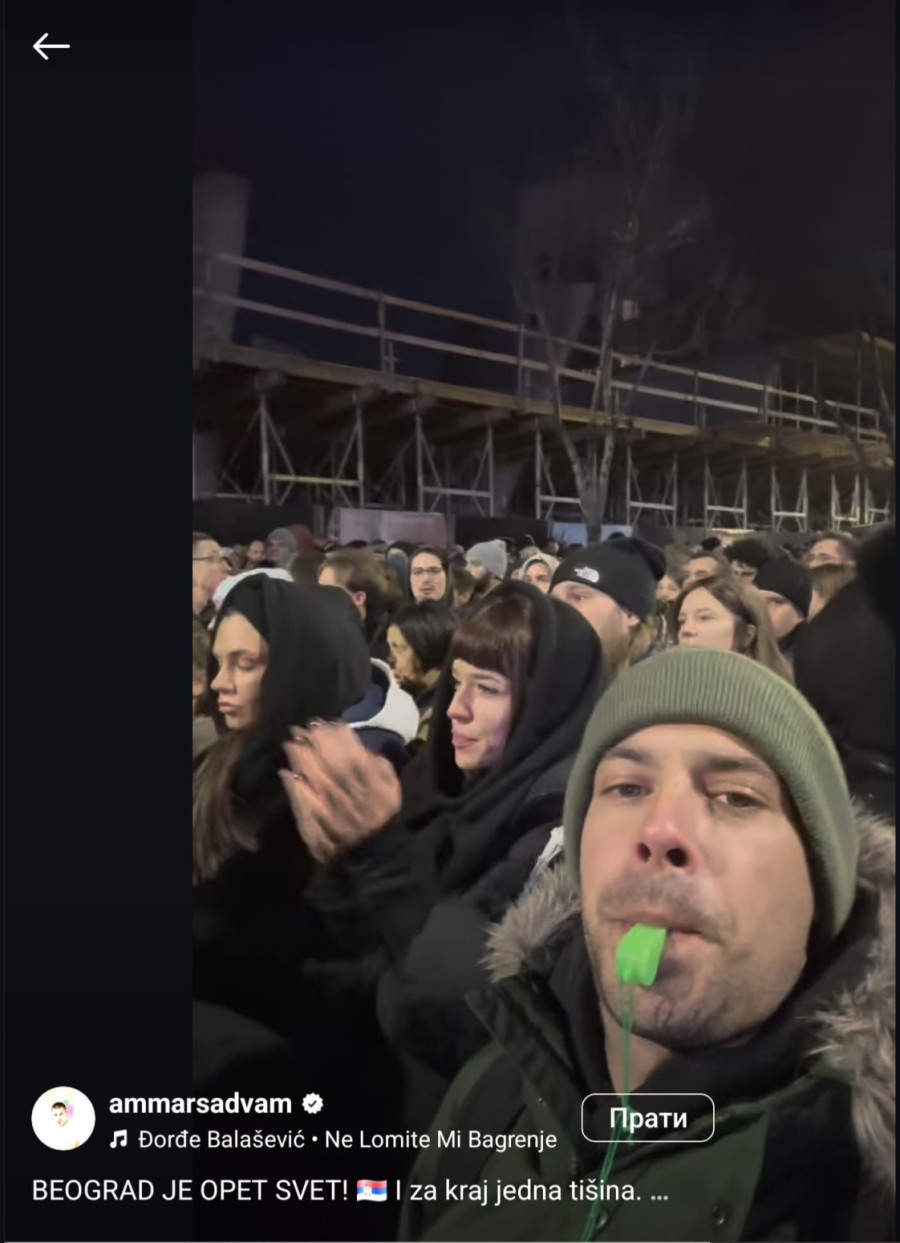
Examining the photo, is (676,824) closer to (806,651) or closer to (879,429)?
(806,651)

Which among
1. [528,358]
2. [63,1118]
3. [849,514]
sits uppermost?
[528,358]

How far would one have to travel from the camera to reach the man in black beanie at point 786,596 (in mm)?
1494

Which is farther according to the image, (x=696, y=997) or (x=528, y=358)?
(x=528, y=358)

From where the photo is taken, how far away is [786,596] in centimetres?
150

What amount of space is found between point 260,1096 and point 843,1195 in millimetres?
869

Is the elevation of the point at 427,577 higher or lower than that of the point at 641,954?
higher

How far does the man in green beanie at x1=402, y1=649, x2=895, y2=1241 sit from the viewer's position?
1.41 metres

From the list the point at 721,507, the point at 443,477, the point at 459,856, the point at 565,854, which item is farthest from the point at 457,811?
the point at 721,507

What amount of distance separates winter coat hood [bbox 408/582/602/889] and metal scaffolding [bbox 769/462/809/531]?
340mm

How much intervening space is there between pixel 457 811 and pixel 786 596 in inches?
23.4

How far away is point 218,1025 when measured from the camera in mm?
1527

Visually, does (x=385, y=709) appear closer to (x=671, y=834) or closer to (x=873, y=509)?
(x=671, y=834)

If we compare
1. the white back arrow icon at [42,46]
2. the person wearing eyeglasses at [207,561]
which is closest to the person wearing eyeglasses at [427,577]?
the person wearing eyeglasses at [207,561]

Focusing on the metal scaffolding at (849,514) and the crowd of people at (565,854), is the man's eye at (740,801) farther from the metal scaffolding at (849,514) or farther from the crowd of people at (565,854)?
the metal scaffolding at (849,514)
